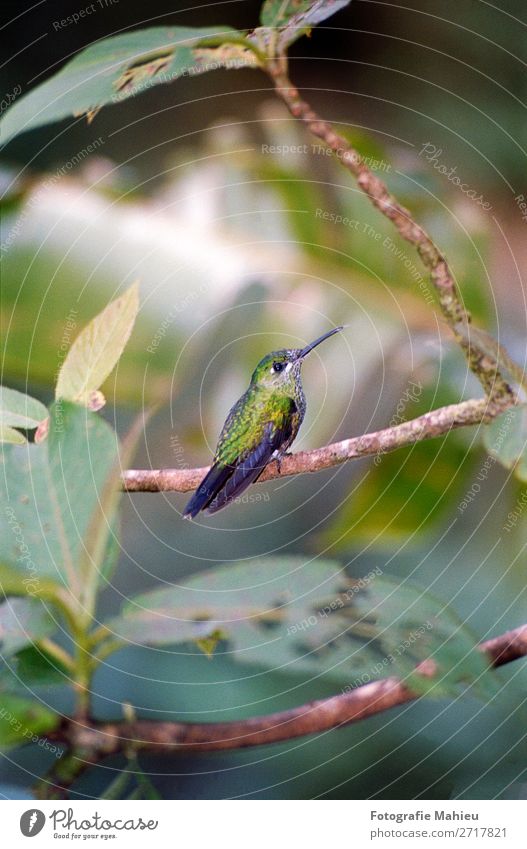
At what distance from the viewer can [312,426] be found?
3.63ft

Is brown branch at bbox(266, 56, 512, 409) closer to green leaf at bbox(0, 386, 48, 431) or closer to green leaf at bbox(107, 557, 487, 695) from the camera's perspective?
green leaf at bbox(107, 557, 487, 695)

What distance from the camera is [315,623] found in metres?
1.11

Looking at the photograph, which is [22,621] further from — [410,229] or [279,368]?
[410,229]

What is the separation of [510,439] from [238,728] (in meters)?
0.41

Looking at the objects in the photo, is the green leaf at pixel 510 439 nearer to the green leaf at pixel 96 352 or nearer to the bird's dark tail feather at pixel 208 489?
A: the bird's dark tail feather at pixel 208 489

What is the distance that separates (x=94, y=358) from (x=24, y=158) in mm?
220

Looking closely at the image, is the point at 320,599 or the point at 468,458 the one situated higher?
the point at 468,458

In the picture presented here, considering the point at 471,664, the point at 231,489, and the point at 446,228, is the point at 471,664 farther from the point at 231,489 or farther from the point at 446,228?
the point at 446,228

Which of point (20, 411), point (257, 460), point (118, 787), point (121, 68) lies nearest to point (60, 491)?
point (20, 411)

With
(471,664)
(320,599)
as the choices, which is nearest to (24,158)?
(320,599)

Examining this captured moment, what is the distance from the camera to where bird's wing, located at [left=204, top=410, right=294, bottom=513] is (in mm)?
1089

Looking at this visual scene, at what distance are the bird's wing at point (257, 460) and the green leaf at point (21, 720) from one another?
0.93 feet

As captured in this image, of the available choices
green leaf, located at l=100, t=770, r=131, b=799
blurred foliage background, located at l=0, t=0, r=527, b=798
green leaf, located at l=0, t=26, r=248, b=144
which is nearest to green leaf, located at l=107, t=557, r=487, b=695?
blurred foliage background, located at l=0, t=0, r=527, b=798

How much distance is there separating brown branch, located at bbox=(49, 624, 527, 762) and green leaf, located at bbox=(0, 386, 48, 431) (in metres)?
0.31
